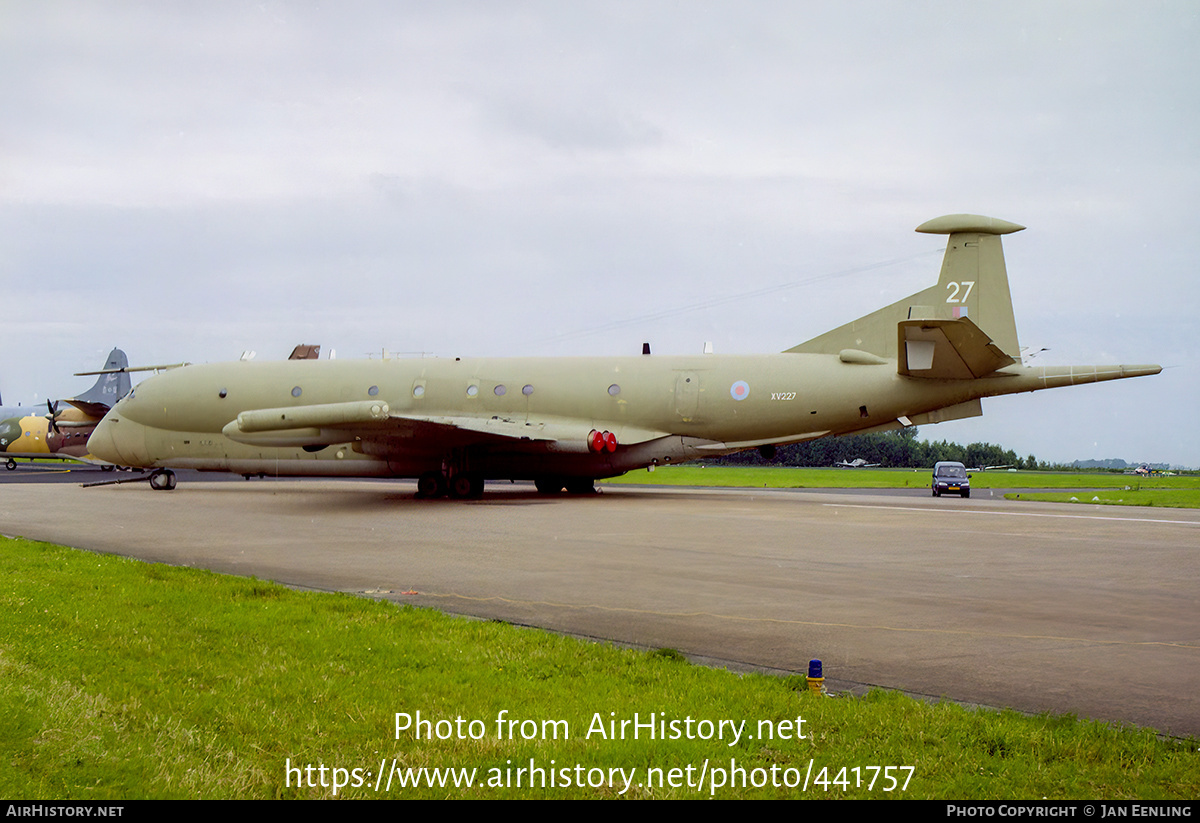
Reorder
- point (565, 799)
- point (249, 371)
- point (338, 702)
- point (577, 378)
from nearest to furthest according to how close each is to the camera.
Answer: point (565, 799) < point (338, 702) < point (577, 378) < point (249, 371)

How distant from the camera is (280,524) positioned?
1816 centimetres

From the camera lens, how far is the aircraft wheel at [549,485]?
2730cm

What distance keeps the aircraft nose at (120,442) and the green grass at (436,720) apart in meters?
24.7

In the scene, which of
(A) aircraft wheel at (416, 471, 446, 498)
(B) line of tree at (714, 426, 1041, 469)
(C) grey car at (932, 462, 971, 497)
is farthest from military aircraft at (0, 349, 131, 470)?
(B) line of tree at (714, 426, 1041, 469)

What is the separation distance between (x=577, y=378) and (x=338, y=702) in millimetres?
20693

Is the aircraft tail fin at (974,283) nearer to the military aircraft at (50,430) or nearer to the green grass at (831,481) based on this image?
the green grass at (831,481)

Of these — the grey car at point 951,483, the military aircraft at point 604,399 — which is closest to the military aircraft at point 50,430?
the military aircraft at point 604,399

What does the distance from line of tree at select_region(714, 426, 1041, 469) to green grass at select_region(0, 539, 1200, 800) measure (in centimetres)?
9712

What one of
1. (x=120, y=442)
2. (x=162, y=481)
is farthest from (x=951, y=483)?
(x=120, y=442)

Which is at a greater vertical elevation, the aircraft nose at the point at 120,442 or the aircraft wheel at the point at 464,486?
the aircraft nose at the point at 120,442

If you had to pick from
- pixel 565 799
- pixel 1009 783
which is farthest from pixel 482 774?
pixel 1009 783

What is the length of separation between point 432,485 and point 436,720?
21.1 m

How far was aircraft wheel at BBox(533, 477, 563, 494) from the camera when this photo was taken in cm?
2730

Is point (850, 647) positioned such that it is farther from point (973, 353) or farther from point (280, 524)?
point (973, 353)
